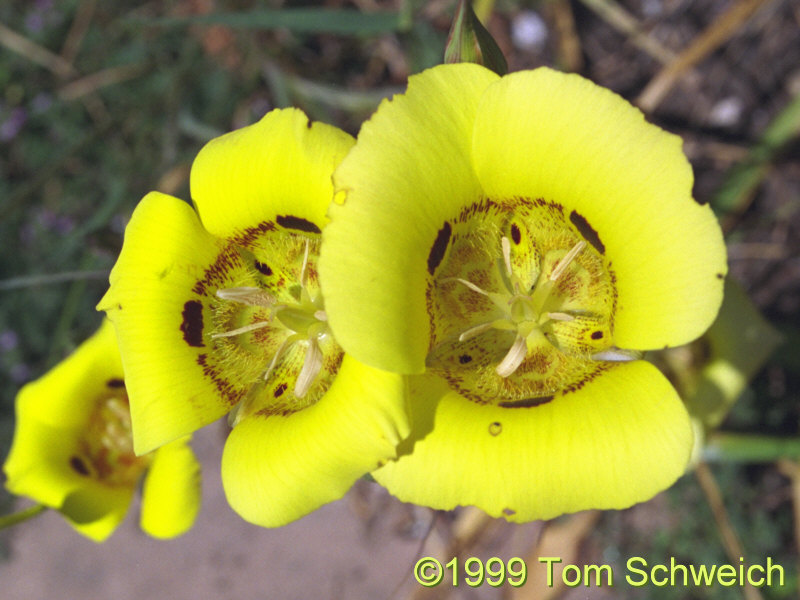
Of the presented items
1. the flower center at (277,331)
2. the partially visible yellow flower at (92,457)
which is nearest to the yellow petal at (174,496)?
the partially visible yellow flower at (92,457)

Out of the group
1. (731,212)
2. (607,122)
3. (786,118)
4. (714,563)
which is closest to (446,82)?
(607,122)

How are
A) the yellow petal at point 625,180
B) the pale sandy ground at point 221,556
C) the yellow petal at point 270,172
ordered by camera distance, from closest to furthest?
the yellow petal at point 625,180 → the yellow petal at point 270,172 → the pale sandy ground at point 221,556

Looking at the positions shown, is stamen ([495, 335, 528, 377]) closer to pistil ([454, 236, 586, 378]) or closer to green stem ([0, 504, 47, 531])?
pistil ([454, 236, 586, 378])

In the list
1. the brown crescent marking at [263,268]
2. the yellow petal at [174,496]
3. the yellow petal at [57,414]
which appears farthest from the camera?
the yellow petal at [57,414]

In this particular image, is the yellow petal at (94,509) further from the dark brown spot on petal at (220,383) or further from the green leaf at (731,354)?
the green leaf at (731,354)

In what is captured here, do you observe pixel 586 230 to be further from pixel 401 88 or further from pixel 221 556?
pixel 221 556

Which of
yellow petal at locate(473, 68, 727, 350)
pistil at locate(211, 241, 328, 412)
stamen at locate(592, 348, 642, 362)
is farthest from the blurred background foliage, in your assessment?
stamen at locate(592, 348, 642, 362)
